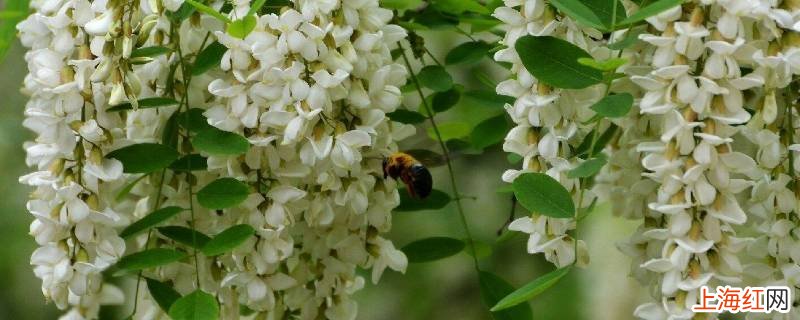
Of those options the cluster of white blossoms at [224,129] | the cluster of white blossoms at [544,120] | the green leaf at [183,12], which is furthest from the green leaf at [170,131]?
the cluster of white blossoms at [544,120]

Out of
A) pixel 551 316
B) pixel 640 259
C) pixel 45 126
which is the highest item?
pixel 45 126

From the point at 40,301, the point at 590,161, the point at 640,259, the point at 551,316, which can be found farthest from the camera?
the point at 40,301

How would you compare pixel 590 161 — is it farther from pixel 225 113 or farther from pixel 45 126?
pixel 45 126

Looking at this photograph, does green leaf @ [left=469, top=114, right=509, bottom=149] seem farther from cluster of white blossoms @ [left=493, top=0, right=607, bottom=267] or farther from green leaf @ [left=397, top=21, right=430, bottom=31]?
cluster of white blossoms @ [left=493, top=0, right=607, bottom=267]

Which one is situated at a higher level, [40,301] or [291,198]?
[291,198]

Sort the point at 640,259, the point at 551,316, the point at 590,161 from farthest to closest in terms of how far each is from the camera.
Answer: the point at 551,316
the point at 640,259
the point at 590,161

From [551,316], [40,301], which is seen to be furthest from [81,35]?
[40,301]

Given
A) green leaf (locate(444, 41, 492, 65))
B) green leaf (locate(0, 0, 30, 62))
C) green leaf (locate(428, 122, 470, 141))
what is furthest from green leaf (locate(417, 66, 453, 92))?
green leaf (locate(0, 0, 30, 62))
